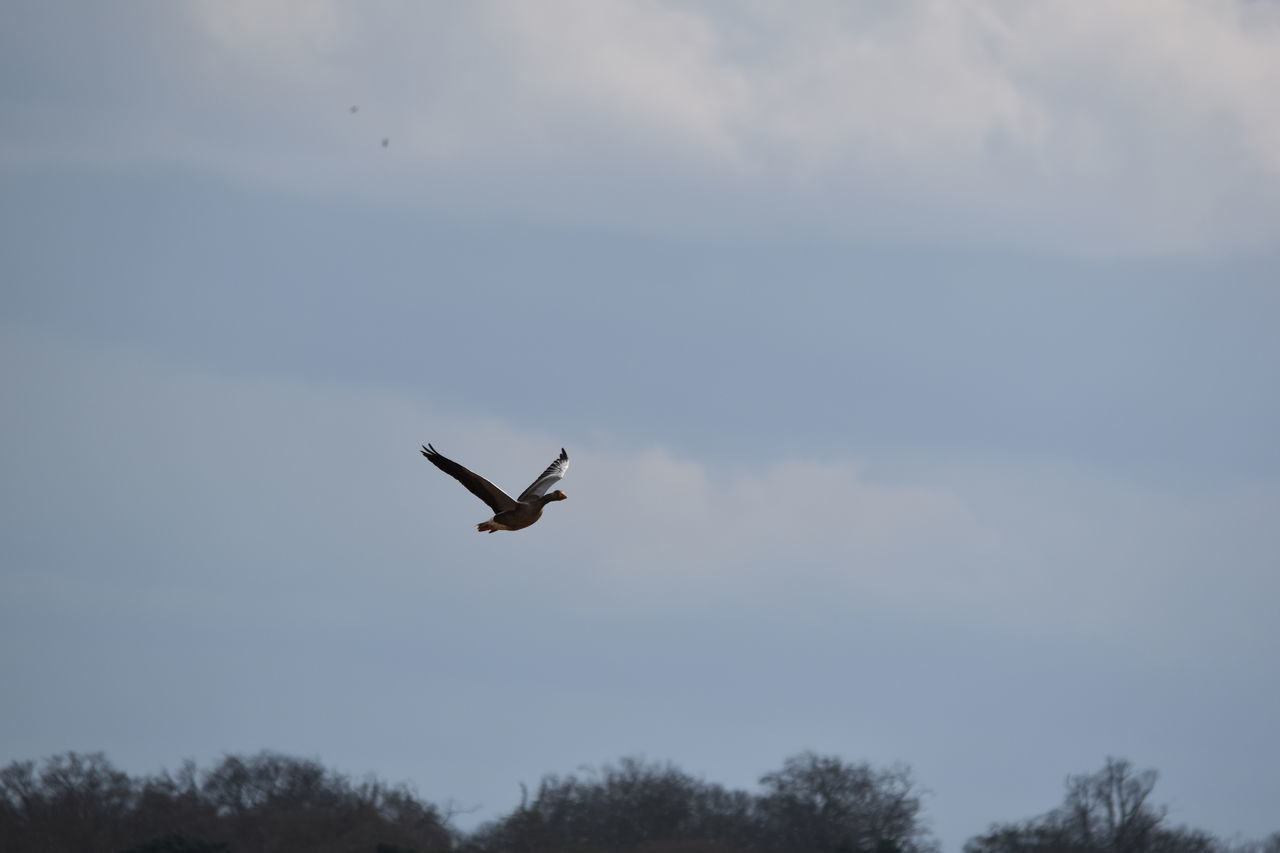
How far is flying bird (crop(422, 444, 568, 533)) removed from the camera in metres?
29.0

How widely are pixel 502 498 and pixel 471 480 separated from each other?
66cm

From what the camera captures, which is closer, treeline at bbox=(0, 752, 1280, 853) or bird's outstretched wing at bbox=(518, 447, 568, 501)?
bird's outstretched wing at bbox=(518, 447, 568, 501)

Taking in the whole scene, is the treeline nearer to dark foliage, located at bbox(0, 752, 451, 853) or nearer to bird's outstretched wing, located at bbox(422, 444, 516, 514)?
dark foliage, located at bbox(0, 752, 451, 853)

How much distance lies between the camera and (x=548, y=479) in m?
30.9

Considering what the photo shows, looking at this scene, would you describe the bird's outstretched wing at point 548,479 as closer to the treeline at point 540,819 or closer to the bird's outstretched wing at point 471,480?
the bird's outstretched wing at point 471,480

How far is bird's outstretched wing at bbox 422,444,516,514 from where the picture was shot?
28944 millimetres

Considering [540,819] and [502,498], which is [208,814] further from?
[502,498]

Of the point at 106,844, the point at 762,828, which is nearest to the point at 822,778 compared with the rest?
the point at 762,828

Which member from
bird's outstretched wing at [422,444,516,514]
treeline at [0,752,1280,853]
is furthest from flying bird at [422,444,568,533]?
treeline at [0,752,1280,853]

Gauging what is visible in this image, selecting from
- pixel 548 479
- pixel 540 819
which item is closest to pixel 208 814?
pixel 540 819

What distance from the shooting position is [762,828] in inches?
4008

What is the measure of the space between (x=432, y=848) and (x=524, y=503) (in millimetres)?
59699

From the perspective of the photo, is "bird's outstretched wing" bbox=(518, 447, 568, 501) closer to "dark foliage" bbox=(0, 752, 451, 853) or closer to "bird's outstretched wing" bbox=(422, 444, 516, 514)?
"bird's outstretched wing" bbox=(422, 444, 516, 514)

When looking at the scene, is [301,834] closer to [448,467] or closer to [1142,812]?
[1142,812]
